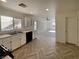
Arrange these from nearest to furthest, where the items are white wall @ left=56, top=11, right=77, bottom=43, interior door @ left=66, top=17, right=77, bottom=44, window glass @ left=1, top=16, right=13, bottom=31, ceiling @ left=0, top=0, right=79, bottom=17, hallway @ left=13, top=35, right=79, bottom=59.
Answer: ceiling @ left=0, top=0, right=79, bottom=17, hallway @ left=13, top=35, right=79, bottom=59, window glass @ left=1, top=16, right=13, bottom=31, interior door @ left=66, top=17, right=77, bottom=44, white wall @ left=56, top=11, right=77, bottom=43

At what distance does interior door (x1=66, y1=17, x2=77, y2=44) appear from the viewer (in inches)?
248

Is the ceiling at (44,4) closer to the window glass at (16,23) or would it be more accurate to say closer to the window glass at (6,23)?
the window glass at (6,23)

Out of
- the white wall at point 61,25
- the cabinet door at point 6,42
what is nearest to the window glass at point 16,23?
the cabinet door at point 6,42

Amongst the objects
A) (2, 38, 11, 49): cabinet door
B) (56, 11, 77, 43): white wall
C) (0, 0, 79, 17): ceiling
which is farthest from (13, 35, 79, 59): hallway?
(0, 0, 79, 17): ceiling

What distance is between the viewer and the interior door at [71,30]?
20.7ft

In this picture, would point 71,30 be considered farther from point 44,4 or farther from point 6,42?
point 6,42

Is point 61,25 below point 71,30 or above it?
above

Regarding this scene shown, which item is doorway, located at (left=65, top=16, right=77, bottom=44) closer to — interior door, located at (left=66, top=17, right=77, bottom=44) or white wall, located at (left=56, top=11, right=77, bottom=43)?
interior door, located at (left=66, top=17, right=77, bottom=44)

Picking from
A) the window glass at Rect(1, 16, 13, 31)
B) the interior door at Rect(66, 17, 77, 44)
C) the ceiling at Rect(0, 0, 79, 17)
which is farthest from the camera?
the interior door at Rect(66, 17, 77, 44)

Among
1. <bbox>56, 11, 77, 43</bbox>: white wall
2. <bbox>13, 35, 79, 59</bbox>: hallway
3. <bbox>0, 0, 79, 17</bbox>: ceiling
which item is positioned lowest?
<bbox>13, 35, 79, 59</bbox>: hallway

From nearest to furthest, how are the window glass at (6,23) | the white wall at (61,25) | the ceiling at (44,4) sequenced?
the ceiling at (44,4), the window glass at (6,23), the white wall at (61,25)

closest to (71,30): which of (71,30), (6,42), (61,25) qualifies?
(71,30)

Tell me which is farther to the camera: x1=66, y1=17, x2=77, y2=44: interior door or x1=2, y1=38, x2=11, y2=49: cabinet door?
x1=66, y1=17, x2=77, y2=44: interior door

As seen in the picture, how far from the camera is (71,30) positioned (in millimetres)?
6605
